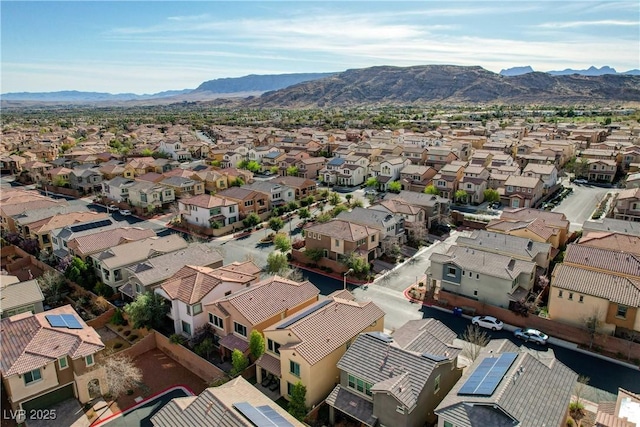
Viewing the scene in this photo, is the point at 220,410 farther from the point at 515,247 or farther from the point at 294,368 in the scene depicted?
the point at 515,247

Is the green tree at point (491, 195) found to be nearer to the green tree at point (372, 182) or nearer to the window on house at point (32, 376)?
the green tree at point (372, 182)

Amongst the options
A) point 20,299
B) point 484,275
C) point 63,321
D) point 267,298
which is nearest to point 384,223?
point 484,275

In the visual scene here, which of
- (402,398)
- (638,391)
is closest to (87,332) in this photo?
(402,398)

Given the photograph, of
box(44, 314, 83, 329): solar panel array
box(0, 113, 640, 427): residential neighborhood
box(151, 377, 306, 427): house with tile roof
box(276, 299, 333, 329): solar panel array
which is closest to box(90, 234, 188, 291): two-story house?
box(0, 113, 640, 427): residential neighborhood

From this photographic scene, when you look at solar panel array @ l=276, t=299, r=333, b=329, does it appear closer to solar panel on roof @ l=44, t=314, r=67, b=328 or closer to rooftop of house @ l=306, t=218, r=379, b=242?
solar panel on roof @ l=44, t=314, r=67, b=328

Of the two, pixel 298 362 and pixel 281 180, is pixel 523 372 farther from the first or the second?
pixel 281 180

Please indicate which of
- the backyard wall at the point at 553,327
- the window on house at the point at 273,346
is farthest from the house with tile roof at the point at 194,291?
the backyard wall at the point at 553,327
